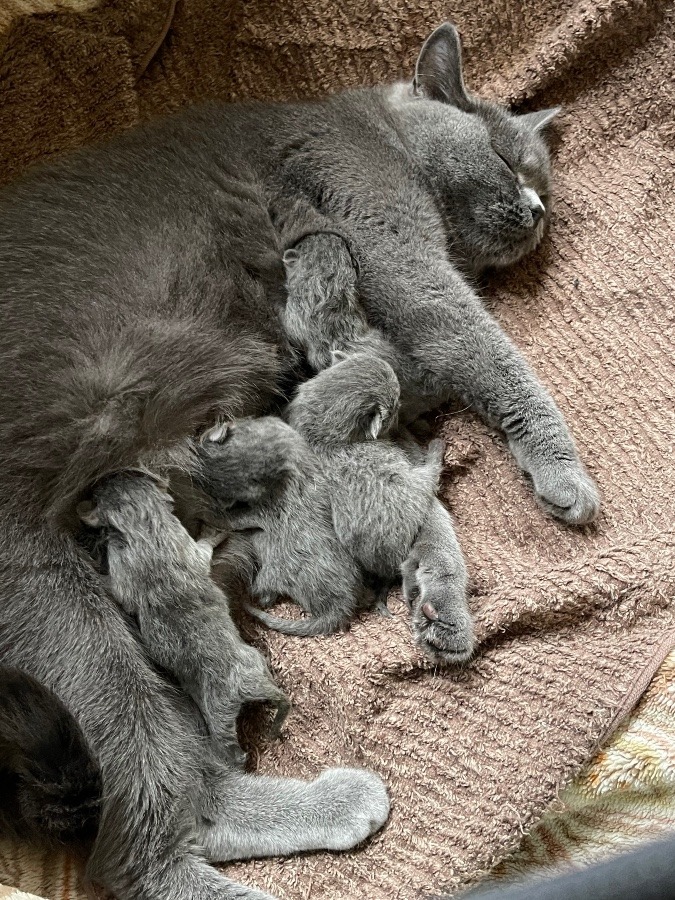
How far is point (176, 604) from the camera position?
124 cm

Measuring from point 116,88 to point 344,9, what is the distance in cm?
55

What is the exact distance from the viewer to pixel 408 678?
138 cm

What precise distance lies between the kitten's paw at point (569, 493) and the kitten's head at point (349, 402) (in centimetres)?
32

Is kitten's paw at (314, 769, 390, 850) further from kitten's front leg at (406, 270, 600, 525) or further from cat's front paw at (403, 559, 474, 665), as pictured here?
kitten's front leg at (406, 270, 600, 525)

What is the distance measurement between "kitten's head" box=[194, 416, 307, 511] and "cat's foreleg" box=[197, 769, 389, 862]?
1.57 ft

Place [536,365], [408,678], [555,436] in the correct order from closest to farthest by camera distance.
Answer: [408,678], [555,436], [536,365]

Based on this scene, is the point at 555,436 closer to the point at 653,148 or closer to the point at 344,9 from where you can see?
the point at 653,148

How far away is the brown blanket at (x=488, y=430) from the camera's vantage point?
1280 millimetres

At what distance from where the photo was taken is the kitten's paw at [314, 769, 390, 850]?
1259mm

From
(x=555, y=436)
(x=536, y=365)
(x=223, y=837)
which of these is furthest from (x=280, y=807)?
(x=536, y=365)

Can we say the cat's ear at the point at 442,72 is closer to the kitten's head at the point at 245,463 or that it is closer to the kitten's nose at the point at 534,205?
the kitten's nose at the point at 534,205

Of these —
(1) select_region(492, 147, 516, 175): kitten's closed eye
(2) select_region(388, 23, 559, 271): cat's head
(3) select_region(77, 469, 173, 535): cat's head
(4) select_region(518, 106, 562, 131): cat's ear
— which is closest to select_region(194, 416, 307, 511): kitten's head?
(3) select_region(77, 469, 173, 535): cat's head

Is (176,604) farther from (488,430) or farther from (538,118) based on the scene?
(538,118)

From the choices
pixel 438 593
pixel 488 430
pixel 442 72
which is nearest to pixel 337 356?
pixel 488 430
